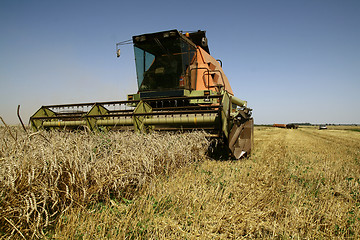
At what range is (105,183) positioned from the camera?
1966mm

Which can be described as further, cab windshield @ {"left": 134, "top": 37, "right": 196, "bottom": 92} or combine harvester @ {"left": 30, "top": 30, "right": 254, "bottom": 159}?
cab windshield @ {"left": 134, "top": 37, "right": 196, "bottom": 92}

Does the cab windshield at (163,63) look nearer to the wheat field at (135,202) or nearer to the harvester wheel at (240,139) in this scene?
the harvester wheel at (240,139)

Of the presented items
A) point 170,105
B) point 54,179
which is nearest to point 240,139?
point 170,105

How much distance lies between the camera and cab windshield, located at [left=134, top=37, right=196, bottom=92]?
569 centimetres

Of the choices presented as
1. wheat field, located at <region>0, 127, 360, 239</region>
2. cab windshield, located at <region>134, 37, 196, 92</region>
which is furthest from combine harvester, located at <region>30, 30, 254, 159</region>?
wheat field, located at <region>0, 127, 360, 239</region>

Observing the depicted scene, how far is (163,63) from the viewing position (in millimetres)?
6020

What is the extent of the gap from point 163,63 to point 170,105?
1.18 meters

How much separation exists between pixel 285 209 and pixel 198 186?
3.00 ft

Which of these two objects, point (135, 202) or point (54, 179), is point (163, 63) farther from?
point (54, 179)

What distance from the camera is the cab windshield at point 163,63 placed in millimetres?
5691

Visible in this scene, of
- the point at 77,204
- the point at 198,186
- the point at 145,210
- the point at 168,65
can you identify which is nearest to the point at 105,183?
the point at 77,204

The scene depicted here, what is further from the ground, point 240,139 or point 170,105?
point 170,105

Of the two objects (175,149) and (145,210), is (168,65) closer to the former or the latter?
(175,149)

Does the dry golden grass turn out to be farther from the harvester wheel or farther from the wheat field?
the harvester wheel
